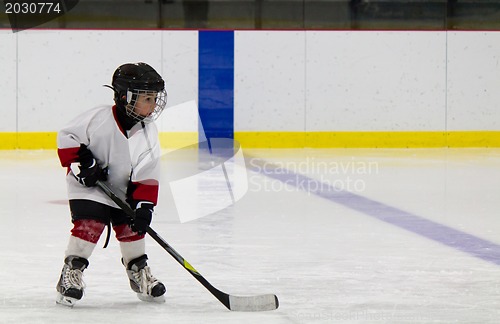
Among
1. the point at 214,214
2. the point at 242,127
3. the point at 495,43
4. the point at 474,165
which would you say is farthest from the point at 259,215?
the point at 495,43

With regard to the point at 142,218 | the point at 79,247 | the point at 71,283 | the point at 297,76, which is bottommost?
the point at 71,283

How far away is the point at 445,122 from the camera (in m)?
10.6

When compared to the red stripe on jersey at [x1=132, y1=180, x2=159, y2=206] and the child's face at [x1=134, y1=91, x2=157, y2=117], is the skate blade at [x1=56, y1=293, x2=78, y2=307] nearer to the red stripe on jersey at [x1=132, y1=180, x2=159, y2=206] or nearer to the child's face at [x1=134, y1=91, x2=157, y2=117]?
the red stripe on jersey at [x1=132, y1=180, x2=159, y2=206]

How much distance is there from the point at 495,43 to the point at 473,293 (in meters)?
7.69

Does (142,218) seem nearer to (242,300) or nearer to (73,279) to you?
(73,279)

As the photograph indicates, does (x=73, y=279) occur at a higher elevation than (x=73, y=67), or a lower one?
lower

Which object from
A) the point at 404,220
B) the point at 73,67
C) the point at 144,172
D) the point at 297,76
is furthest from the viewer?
the point at 297,76

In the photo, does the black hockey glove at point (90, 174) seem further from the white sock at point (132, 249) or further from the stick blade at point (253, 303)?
the stick blade at point (253, 303)

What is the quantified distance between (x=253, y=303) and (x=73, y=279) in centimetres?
58

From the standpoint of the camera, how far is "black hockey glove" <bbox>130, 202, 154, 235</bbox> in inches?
123

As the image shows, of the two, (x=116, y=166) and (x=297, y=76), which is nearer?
(x=116, y=166)

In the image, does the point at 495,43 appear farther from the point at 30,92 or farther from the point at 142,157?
the point at 142,157

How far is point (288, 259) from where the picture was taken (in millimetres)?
4152

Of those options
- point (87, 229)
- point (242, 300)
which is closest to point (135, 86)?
point (87, 229)
